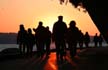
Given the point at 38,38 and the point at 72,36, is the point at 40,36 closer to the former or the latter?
the point at 38,38

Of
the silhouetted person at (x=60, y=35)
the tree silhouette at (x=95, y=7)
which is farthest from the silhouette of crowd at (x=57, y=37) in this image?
the tree silhouette at (x=95, y=7)

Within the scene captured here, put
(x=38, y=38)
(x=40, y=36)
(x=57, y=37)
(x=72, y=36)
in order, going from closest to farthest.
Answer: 1. (x=57, y=37)
2. (x=72, y=36)
3. (x=38, y=38)
4. (x=40, y=36)

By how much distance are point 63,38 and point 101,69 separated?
17.1 feet

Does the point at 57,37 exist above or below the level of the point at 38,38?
below

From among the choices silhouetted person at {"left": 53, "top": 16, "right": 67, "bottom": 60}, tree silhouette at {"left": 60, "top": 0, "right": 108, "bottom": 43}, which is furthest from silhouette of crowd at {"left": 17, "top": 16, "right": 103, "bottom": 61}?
tree silhouette at {"left": 60, "top": 0, "right": 108, "bottom": 43}

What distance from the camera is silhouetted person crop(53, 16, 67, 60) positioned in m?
23.6

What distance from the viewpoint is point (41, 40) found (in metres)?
28.2

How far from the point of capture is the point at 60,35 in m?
23.9

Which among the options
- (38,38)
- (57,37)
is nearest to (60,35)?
(57,37)

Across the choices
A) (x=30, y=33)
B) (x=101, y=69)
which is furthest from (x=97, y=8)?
(x=101, y=69)

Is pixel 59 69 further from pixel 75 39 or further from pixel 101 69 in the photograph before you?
pixel 75 39

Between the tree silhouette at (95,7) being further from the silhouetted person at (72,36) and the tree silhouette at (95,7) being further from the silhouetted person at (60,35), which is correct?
the silhouetted person at (60,35)

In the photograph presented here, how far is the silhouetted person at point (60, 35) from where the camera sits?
77.3 feet

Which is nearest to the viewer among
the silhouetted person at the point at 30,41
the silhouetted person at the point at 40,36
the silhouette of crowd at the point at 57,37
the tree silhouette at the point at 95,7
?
the silhouette of crowd at the point at 57,37
